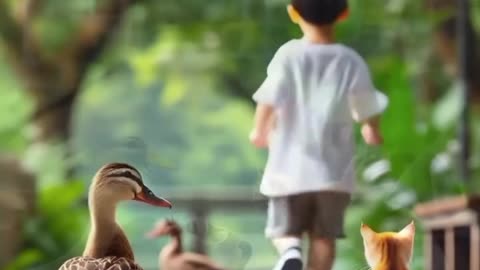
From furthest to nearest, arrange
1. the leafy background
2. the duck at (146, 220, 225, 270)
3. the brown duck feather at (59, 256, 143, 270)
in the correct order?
the leafy background → the duck at (146, 220, 225, 270) → the brown duck feather at (59, 256, 143, 270)

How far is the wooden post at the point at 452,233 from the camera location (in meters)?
0.84

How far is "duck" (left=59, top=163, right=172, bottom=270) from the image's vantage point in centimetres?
69

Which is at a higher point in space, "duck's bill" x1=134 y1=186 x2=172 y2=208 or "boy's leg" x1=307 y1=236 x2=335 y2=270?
"duck's bill" x1=134 y1=186 x2=172 y2=208

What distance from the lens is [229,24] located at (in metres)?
1.04

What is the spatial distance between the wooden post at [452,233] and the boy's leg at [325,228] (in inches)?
4.8

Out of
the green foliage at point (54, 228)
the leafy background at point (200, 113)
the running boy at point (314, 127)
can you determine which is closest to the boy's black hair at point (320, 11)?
the running boy at point (314, 127)

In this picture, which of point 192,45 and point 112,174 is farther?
point 192,45

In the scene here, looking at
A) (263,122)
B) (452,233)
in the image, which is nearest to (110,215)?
(263,122)

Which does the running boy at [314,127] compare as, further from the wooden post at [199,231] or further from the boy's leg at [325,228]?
the wooden post at [199,231]

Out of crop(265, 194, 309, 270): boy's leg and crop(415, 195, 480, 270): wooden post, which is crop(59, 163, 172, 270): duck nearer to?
crop(265, 194, 309, 270): boy's leg

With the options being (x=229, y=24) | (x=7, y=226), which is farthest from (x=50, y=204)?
(x=229, y=24)

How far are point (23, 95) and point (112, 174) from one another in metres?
0.44

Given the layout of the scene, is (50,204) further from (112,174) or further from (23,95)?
(112,174)

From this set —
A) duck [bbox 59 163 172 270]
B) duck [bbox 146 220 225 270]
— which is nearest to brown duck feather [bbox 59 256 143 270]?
duck [bbox 59 163 172 270]
